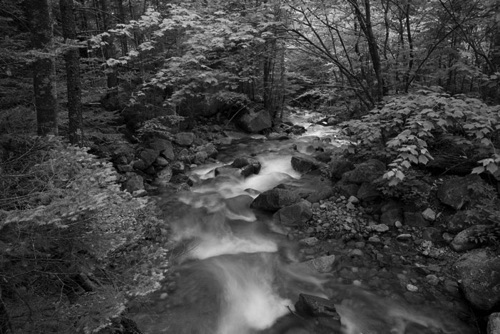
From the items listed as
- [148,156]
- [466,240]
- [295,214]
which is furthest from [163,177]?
[466,240]

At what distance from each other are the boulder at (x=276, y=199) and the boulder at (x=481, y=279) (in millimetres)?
3805

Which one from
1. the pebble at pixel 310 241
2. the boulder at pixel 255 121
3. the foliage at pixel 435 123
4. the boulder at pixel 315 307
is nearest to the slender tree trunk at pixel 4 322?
the boulder at pixel 315 307

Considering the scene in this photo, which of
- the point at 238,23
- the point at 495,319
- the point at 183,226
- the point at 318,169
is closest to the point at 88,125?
the point at 183,226

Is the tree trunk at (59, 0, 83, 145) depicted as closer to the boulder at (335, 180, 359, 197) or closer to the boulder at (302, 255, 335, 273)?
the boulder at (302, 255, 335, 273)

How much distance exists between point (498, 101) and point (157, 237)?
8620mm

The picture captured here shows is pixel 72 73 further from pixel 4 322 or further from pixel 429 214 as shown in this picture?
pixel 429 214

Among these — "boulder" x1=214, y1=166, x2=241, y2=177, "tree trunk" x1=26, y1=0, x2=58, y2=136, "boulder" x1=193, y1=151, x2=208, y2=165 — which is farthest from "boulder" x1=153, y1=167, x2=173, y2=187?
"tree trunk" x1=26, y1=0, x2=58, y2=136

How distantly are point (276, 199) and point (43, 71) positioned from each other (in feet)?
18.3

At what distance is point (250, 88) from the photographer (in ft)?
58.2

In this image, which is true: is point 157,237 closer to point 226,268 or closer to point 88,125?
point 226,268

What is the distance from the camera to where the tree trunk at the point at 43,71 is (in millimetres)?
4434

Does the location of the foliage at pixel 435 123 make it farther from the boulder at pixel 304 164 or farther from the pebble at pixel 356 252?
the boulder at pixel 304 164

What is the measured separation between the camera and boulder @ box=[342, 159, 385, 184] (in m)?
6.99

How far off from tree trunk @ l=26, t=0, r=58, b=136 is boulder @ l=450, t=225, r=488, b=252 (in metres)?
7.28
